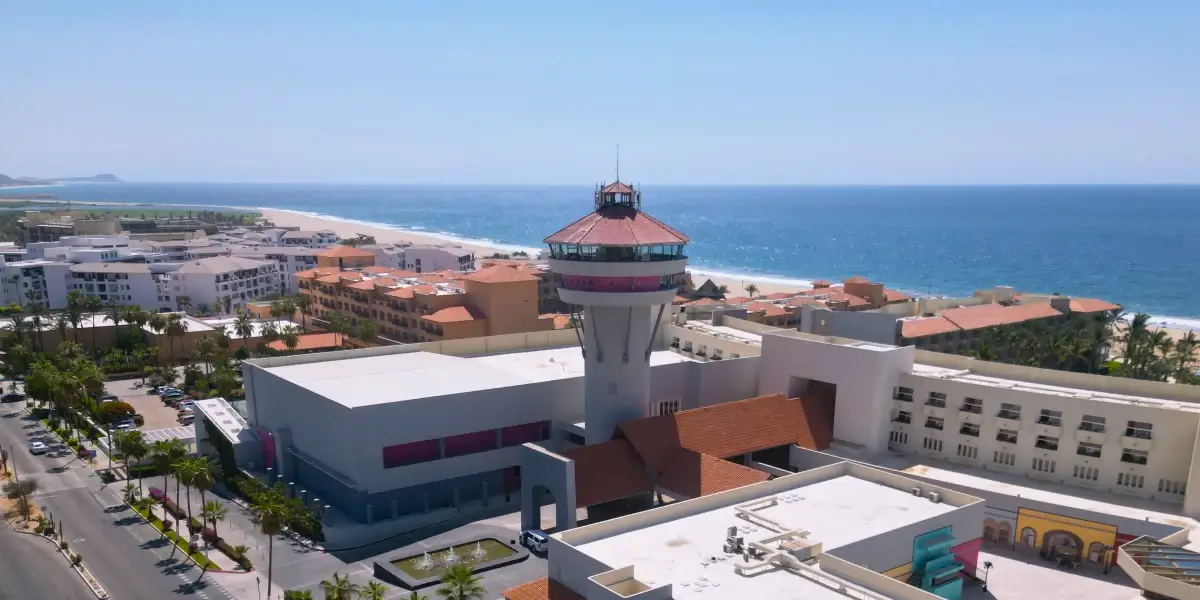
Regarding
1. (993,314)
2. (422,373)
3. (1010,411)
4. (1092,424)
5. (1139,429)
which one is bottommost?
(993,314)

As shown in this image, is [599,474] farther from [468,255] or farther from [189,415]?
[468,255]

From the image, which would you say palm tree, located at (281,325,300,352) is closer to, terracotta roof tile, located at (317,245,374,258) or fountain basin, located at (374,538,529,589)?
terracotta roof tile, located at (317,245,374,258)

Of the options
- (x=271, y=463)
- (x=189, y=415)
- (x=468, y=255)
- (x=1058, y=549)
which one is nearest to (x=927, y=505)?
(x=1058, y=549)

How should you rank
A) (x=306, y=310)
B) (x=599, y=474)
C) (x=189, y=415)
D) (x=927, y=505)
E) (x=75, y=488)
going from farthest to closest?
(x=306, y=310) < (x=189, y=415) < (x=75, y=488) < (x=599, y=474) < (x=927, y=505)

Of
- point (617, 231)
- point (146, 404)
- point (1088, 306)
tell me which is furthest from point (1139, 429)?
point (146, 404)

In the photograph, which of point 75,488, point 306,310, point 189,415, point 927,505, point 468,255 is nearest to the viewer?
point 927,505

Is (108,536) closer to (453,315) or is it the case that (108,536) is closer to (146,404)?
(146,404)

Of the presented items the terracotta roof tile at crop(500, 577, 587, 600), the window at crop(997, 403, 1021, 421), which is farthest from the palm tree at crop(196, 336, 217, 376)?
the window at crop(997, 403, 1021, 421)
